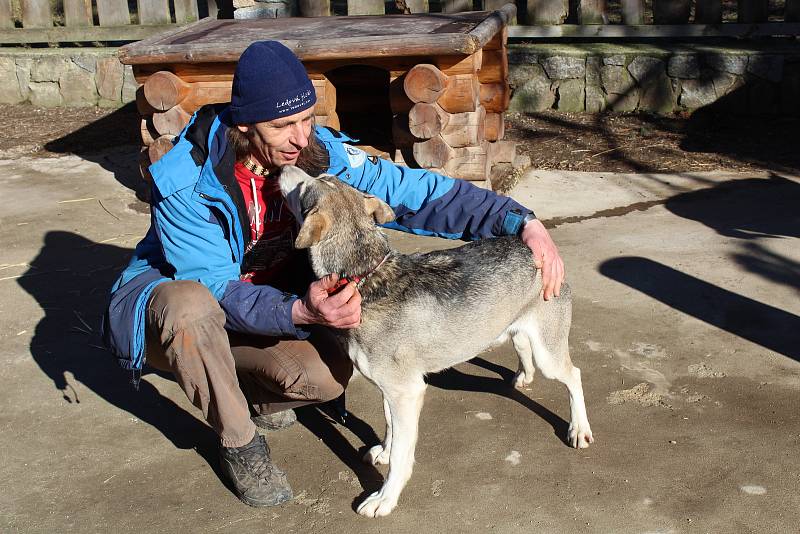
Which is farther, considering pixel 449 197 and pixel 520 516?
pixel 449 197

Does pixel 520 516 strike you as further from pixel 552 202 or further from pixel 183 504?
pixel 552 202

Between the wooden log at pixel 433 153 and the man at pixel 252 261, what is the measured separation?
2.89 m

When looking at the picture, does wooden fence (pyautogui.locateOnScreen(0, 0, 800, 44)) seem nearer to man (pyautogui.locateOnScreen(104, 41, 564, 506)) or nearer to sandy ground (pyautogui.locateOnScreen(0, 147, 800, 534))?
sandy ground (pyautogui.locateOnScreen(0, 147, 800, 534))

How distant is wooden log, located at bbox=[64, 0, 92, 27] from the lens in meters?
10.6

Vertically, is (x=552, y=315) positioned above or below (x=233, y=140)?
below

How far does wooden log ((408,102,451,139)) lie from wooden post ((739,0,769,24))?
425 centimetres

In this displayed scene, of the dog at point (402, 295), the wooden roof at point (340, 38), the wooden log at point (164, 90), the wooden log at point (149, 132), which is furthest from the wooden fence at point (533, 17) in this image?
the dog at point (402, 295)

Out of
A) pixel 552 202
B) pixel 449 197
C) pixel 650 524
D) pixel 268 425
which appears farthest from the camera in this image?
pixel 552 202

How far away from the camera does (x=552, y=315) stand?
3859mm

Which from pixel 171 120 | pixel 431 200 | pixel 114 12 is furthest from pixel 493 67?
pixel 114 12

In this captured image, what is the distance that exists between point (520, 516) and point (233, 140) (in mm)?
1970

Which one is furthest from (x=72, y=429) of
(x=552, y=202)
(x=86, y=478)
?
(x=552, y=202)

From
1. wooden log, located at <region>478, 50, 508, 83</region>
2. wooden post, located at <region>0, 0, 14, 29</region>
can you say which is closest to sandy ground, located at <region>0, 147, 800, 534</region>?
wooden log, located at <region>478, 50, 508, 83</region>

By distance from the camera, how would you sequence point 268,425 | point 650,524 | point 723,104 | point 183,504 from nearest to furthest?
point 650,524, point 183,504, point 268,425, point 723,104
